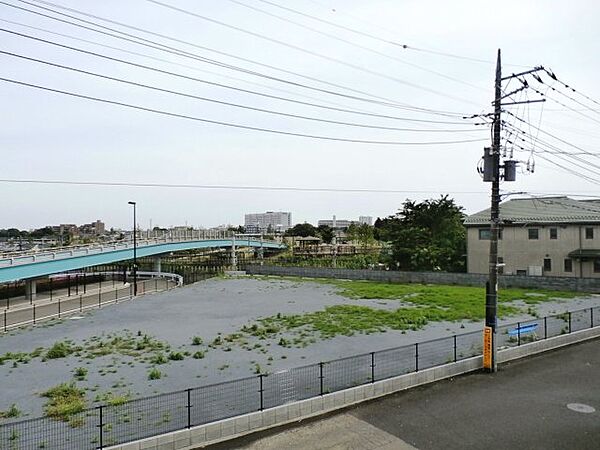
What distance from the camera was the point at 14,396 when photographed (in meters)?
11.4

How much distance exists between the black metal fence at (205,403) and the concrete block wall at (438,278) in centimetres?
1853

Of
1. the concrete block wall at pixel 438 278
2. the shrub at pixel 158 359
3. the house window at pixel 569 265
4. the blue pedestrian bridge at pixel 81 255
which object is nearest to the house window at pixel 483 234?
the concrete block wall at pixel 438 278

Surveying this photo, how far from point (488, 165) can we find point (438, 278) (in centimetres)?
2438

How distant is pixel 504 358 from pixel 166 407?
10.5 metres

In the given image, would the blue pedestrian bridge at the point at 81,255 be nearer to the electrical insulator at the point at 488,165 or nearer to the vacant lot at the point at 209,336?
the vacant lot at the point at 209,336

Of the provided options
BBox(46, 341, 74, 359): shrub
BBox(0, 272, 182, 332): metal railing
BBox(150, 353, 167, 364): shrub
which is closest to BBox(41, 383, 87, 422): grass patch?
BBox(150, 353, 167, 364): shrub

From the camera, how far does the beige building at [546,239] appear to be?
3266 centimetres

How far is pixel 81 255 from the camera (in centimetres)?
3488

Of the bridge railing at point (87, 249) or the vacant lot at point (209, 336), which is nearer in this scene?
the vacant lot at point (209, 336)

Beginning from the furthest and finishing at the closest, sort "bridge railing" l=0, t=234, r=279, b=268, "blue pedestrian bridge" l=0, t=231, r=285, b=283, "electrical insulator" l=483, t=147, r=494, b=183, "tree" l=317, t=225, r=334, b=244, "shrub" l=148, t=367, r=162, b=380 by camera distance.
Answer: "tree" l=317, t=225, r=334, b=244, "bridge railing" l=0, t=234, r=279, b=268, "blue pedestrian bridge" l=0, t=231, r=285, b=283, "electrical insulator" l=483, t=147, r=494, b=183, "shrub" l=148, t=367, r=162, b=380

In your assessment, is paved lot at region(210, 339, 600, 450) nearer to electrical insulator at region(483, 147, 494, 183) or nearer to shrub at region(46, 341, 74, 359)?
electrical insulator at region(483, 147, 494, 183)

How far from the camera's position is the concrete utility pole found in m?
12.9

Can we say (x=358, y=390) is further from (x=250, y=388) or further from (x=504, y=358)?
(x=504, y=358)

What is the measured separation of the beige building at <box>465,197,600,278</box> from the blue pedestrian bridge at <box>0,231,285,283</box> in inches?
1236
